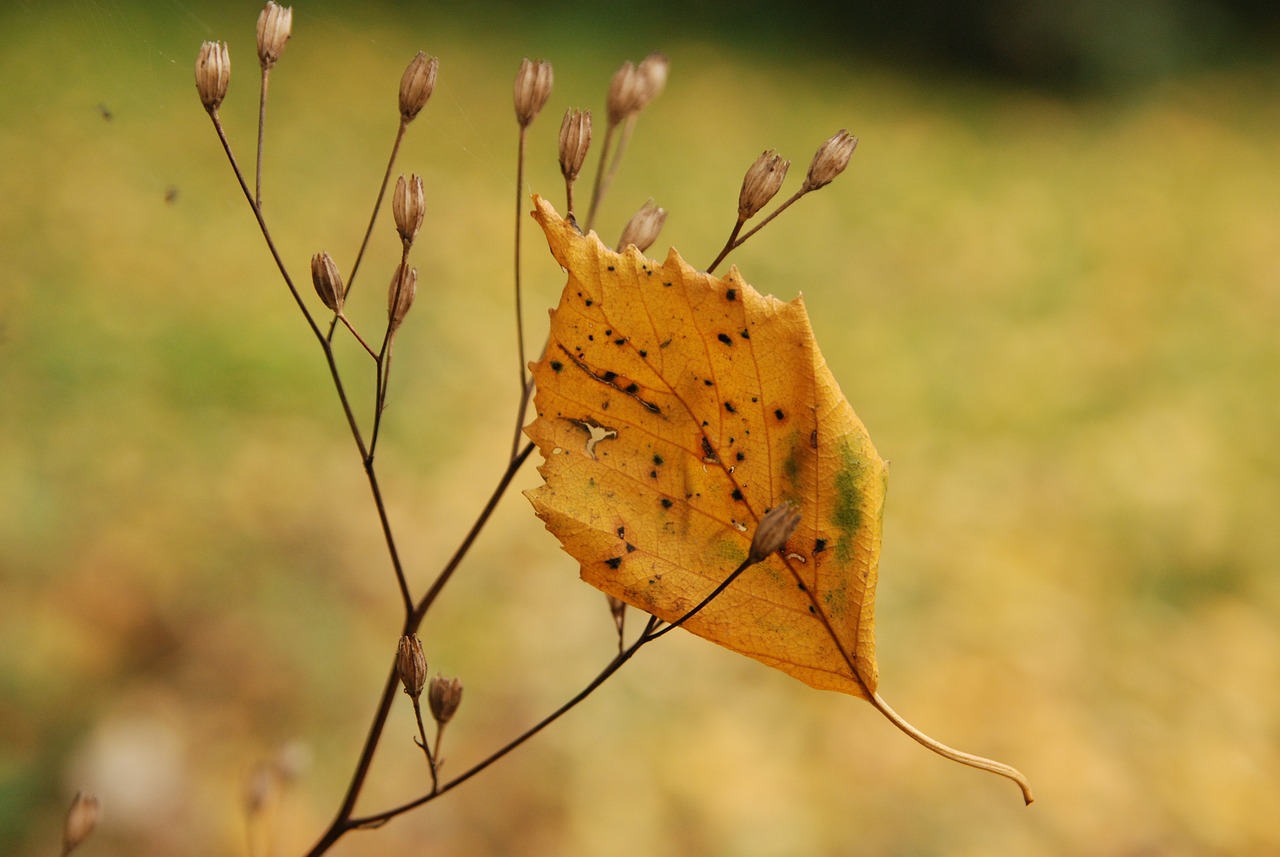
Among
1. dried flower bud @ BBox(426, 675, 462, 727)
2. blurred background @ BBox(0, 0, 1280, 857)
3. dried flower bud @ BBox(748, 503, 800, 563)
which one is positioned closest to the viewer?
dried flower bud @ BBox(748, 503, 800, 563)

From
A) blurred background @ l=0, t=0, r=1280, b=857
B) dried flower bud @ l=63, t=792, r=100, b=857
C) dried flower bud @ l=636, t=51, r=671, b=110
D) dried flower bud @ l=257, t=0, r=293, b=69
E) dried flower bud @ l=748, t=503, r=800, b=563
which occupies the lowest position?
blurred background @ l=0, t=0, r=1280, b=857

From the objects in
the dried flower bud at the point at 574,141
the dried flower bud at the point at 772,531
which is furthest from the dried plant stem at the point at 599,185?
the dried flower bud at the point at 772,531

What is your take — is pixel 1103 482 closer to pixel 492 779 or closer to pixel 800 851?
pixel 800 851

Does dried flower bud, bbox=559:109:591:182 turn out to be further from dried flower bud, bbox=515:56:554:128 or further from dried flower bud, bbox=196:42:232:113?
dried flower bud, bbox=196:42:232:113

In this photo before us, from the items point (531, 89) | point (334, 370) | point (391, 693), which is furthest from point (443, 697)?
point (531, 89)

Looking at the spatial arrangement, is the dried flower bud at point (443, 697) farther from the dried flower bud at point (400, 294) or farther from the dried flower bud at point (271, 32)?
the dried flower bud at point (271, 32)

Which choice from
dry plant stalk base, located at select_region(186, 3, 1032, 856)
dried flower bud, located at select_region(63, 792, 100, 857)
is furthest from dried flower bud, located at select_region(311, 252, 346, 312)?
dried flower bud, located at select_region(63, 792, 100, 857)

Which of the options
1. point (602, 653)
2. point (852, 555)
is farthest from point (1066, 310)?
point (852, 555)
